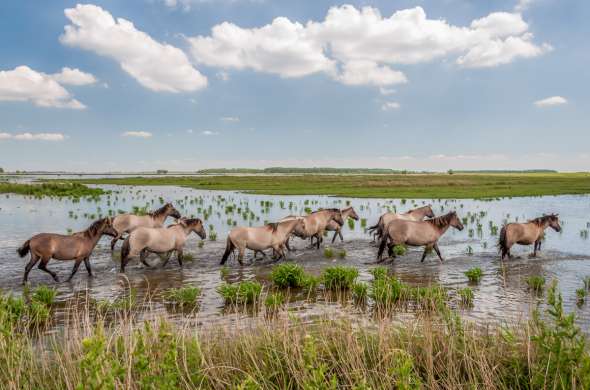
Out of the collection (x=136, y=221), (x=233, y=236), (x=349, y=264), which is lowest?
(x=349, y=264)

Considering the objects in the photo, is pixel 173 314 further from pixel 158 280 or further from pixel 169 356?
pixel 169 356

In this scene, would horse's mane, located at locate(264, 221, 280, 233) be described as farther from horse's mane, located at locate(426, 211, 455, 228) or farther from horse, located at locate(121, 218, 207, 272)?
horse's mane, located at locate(426, 211, 455, 228)

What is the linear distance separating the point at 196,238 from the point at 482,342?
15.2 m

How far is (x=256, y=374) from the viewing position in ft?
16.1

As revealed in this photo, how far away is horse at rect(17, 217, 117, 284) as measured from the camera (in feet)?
35.9

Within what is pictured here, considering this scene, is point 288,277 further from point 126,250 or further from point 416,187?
point 416,187

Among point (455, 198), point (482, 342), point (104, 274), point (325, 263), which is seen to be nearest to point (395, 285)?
point (482, 342)

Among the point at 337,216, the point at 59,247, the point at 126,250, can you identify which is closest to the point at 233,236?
the point at 126,250

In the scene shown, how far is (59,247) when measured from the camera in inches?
444

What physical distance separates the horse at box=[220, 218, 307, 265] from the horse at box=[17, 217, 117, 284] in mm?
3969

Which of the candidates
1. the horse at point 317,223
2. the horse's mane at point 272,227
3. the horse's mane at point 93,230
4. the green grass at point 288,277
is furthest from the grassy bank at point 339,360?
the horse at point 317,223

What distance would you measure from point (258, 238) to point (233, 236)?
854mm

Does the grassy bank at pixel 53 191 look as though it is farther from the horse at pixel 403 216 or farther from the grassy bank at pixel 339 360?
the grassy bank at pixel 339 360

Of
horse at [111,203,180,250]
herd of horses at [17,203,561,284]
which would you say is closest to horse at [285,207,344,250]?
herd of horses at [17,203,561,284]
